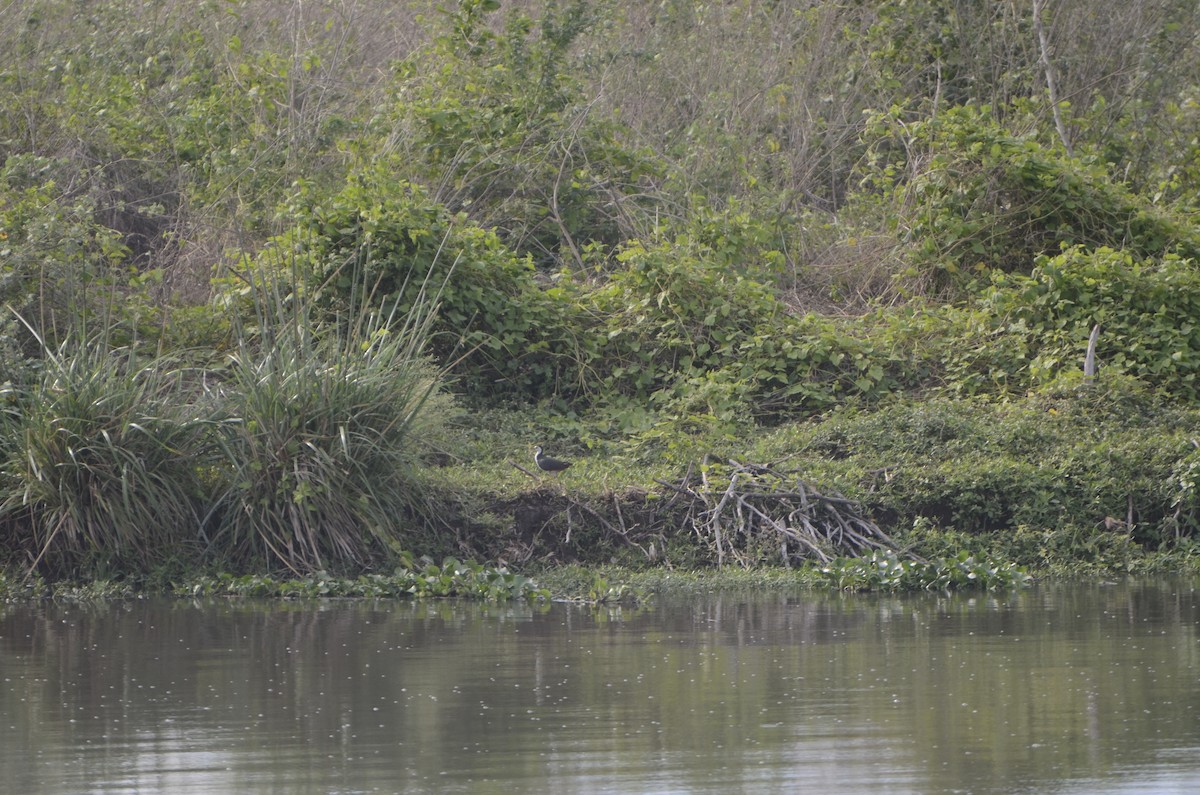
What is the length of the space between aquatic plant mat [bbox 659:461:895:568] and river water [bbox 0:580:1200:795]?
2.42ft

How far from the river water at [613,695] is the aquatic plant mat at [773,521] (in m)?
0.74

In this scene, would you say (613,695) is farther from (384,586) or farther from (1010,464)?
(1010,464)

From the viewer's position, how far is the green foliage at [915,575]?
10.3 metres

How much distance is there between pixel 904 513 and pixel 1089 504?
1229 millimetres

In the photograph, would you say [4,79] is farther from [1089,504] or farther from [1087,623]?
[1087,623]

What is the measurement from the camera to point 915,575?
10.3 meters

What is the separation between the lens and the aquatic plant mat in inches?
427

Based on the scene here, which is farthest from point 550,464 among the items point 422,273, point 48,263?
point 48,263

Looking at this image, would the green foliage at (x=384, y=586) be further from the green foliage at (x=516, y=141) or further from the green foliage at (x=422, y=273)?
the green foliage at (x=516, y=141)

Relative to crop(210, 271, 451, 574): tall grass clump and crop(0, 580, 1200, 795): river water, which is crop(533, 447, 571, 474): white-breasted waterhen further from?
crop(0, 580, 1200, 795): river water

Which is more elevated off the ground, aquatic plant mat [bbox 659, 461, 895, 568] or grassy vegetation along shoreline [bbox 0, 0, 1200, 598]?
grassy vegetation along shoreline [bbox 0, 0, 1200, 598]

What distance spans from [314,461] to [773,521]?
290 centimetres

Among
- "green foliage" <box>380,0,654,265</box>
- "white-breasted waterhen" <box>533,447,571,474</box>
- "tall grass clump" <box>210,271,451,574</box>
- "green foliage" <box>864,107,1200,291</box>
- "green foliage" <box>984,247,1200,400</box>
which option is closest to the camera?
"tall grass clump" <box>210,271,451,574</box>

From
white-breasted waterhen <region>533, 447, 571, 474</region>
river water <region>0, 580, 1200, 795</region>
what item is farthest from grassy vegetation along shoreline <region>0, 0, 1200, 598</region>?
river water <region>0, 580, 1200, 795</region>
